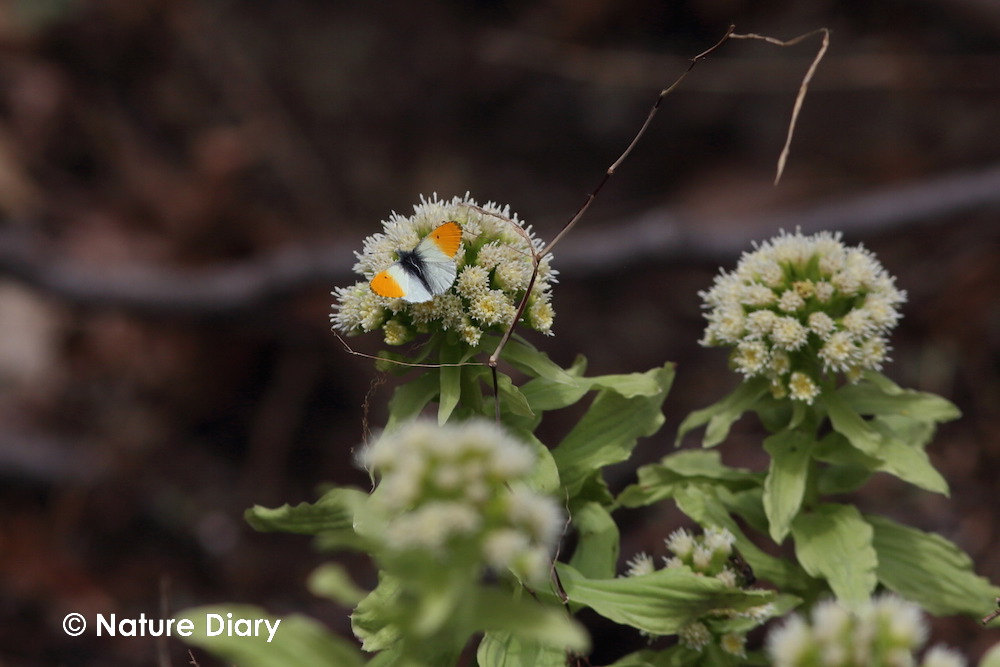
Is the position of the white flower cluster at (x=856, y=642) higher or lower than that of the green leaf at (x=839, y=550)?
lower

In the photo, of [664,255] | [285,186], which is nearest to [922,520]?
[664,255]

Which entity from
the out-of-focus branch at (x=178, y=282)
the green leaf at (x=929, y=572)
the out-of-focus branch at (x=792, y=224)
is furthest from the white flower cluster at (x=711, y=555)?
the out-of-focus branch at (x=178, y=282)

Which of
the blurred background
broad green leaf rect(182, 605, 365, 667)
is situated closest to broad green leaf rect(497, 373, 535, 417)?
broad green leaf rect(182, 605, 365, 667)

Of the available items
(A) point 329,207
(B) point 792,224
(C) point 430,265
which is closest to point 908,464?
(C) point 430,265

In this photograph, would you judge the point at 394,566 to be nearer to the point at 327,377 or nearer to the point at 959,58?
the point at 327,377

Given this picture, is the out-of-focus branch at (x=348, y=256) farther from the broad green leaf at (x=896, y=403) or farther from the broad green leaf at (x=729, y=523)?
the broad green leaf at (x=729, y=523)

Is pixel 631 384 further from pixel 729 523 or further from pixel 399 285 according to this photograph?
pixel 399 285
